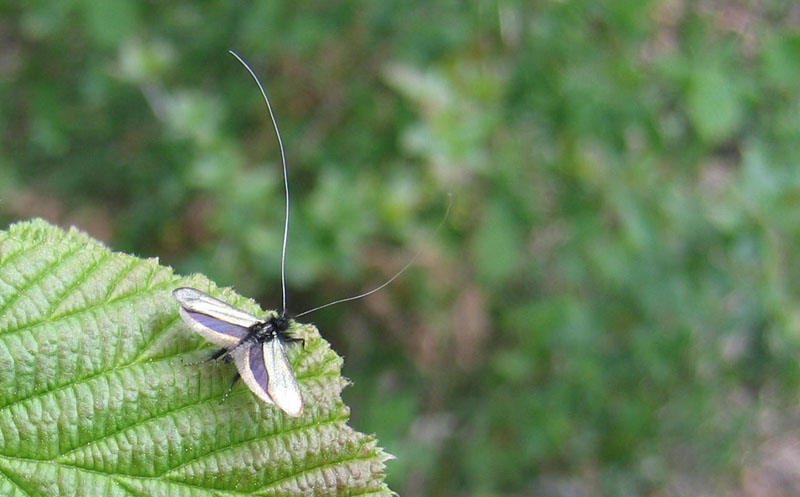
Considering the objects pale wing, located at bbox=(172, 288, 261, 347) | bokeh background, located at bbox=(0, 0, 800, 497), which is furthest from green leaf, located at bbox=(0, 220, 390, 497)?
bokeh background, located at bbox=(0, 0, 800, 497)

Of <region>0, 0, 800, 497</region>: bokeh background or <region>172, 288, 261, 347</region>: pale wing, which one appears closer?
<region>172, 288, 261, 347</region>: pale wing

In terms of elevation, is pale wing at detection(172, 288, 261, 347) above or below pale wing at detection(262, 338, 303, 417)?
above

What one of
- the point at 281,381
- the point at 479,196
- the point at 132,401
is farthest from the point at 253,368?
the point at 479,196

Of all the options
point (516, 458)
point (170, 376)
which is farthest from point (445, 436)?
point (170, 376)

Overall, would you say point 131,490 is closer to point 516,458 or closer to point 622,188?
point 622,188

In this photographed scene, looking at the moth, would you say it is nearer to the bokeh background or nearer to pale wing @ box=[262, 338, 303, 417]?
pale wing @ box=[262, 338, 303, 417]

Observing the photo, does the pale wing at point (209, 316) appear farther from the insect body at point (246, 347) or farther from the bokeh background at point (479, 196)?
the bokeh background at point (479, 196)
